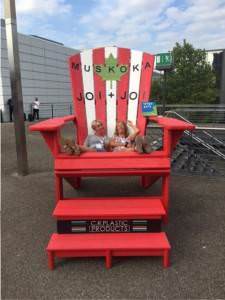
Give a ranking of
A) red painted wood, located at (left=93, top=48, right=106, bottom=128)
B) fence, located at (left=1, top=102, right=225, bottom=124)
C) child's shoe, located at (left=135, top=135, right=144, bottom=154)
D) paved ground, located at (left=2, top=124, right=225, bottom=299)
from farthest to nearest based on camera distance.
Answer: fence, located at (left=1, top=102, right=225, bottom=124)
red painted wood, located at (left=93, top=48, right=106, bottom=128)
child's shoe, located at (left=135, top=135, right=144, bottom=154)
paved ground, located at (left=2, top=124, right=225, bottom=299)

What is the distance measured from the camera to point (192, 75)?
942 inches

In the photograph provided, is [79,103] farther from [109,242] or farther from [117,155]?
[109,242]

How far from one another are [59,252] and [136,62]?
218 cm

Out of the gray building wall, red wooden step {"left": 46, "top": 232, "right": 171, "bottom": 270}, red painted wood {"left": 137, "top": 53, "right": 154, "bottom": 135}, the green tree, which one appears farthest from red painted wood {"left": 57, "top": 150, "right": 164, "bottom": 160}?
the green tree

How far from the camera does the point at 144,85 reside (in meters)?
3.45

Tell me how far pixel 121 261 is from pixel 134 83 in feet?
6.47

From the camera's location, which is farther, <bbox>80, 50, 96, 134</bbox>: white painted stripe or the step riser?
<bbox>80, 50, 96, 134</bbox>: white painted stripe

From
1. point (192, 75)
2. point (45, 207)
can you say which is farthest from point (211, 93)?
point (45, 207)

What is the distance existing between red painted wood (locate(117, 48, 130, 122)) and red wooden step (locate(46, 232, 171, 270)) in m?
1.64

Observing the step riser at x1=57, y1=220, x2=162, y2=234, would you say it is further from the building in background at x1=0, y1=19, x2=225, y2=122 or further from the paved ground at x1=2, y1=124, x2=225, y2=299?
the building in background at x1=0, y1=19, x2=225, y2=122

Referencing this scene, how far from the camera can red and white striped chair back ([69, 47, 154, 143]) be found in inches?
136

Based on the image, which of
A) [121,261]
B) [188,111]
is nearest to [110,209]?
[121,261]

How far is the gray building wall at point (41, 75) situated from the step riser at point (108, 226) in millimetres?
13685

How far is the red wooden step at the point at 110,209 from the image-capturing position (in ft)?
7.61
